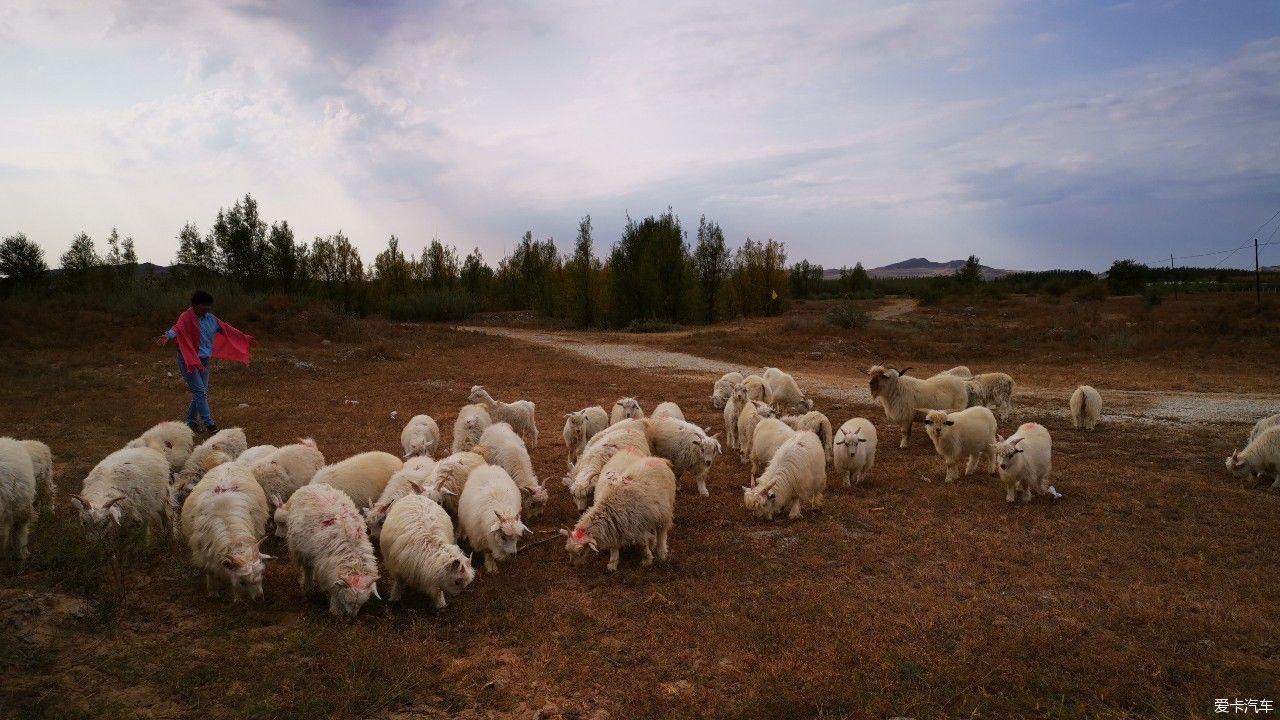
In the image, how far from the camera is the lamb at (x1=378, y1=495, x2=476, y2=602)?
5.36 metres

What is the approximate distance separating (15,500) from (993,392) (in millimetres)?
14144

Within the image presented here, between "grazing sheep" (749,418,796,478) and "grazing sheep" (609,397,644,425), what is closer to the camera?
"grazing sheep" (749,418,796,478)

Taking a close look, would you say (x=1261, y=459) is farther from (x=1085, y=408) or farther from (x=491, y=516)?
(x=491, y=516)

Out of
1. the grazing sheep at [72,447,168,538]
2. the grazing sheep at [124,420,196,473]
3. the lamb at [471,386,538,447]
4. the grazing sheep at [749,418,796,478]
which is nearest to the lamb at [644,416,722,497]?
the grazing sheep at [749,418,796,478]

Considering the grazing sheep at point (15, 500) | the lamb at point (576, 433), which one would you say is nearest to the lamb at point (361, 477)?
the grazing sheep at point (15, 500)

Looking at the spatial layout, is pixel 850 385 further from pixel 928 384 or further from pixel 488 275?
pixel 488 275

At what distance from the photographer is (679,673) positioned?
4.54 meters

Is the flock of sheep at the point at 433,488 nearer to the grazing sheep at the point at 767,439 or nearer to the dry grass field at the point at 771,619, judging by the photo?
the grazing sheep at the point at 767,439

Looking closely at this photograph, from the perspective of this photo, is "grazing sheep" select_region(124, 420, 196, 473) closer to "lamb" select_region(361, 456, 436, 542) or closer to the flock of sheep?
the flock of sheep

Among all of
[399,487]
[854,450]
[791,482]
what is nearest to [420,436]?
[399,487]

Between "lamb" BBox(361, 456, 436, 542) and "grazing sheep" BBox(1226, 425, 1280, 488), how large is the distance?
10.0m

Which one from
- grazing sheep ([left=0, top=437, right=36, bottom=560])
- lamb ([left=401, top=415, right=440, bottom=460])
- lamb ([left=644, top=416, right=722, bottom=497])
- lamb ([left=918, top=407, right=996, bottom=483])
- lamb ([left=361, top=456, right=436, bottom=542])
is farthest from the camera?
lamb ([left=401, top=415, right=440, bottom=460])

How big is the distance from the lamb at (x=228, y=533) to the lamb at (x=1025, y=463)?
25.4ft

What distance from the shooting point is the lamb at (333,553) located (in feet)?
16.8
